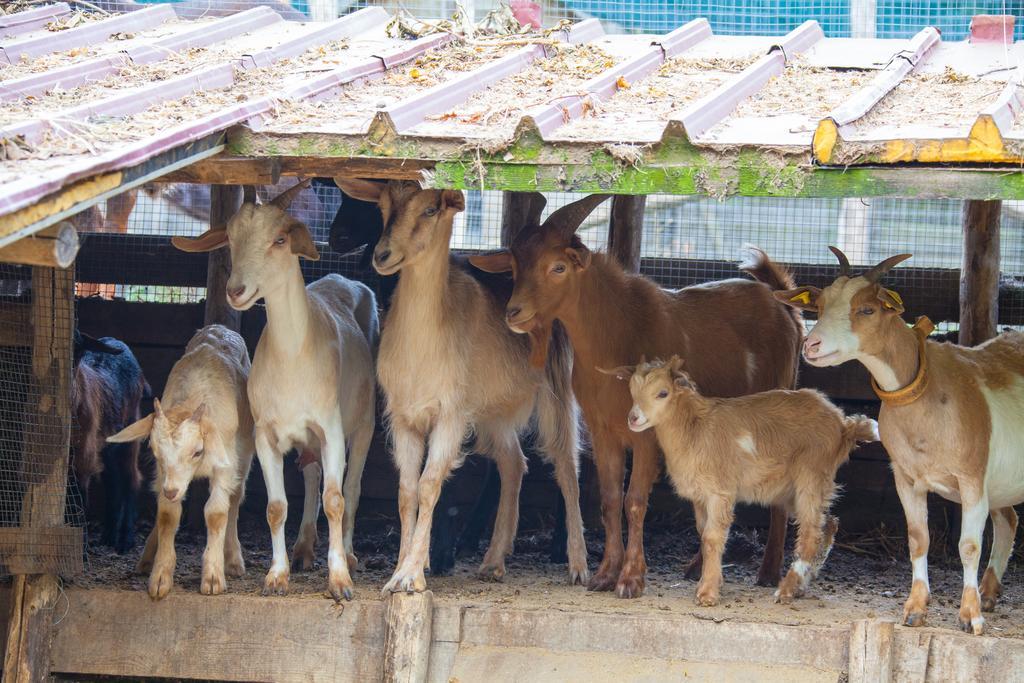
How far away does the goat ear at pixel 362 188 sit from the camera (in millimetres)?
6074

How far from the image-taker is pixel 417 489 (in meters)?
6.39

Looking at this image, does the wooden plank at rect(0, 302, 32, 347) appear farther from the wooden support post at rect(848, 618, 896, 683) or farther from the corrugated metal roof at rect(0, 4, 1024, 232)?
the wooden support post at rect(848, 618, 896, 683)

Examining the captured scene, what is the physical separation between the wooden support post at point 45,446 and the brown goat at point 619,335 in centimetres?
224

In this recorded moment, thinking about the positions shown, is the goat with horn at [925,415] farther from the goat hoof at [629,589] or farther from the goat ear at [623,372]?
the goat hoof at [629,589]

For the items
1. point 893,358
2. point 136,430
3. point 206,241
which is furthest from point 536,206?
point 136,430

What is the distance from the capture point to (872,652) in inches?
222

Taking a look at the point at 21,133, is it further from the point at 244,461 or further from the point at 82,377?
the point at 82,377

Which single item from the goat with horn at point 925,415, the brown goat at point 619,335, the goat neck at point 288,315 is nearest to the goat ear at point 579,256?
the brown goat at point 619,335

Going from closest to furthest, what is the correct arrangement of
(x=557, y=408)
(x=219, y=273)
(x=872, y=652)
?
(x=872, y=652), (x=557, y=408), (x=219, y=273)

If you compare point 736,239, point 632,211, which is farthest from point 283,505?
point 736,239

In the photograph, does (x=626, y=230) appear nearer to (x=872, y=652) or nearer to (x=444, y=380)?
(x=444, y=380)

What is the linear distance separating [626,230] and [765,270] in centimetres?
100

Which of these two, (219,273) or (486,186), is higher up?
(486,186)

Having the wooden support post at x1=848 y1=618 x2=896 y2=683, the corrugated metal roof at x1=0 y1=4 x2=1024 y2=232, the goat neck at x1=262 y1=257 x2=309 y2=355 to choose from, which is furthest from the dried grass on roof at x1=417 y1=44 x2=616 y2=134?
the wooden support post at x1=848 y1=618 x2=896 y2=683
